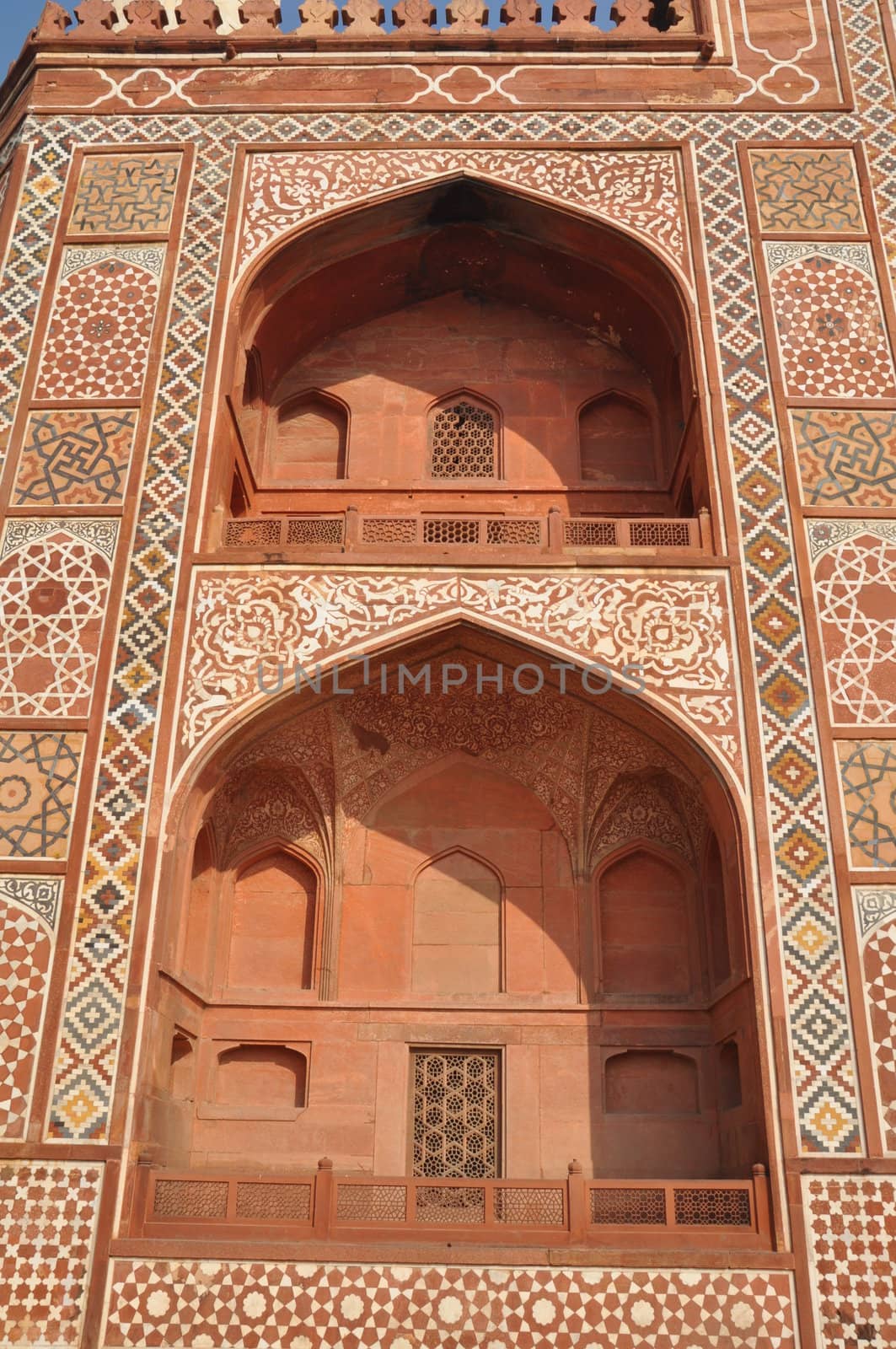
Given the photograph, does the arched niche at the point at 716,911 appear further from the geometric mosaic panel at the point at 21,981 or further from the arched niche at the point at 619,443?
the geometric mosaic panel at the point at 21,981

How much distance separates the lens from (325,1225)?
272 inches

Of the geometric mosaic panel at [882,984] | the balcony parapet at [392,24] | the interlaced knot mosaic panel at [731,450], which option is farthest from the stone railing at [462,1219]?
the balcony parapet at [392,24]

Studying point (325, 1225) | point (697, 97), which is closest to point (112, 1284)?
point (325, 1225)

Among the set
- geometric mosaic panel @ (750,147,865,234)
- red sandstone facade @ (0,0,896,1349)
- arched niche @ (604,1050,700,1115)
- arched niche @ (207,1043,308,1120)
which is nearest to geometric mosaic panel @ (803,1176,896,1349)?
red sandstone facade @ (0,0,896,1349)

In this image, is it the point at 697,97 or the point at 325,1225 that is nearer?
the point at 325,1225

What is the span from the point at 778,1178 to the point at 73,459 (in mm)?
6025

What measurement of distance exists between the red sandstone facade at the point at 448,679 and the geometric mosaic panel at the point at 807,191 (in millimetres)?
43

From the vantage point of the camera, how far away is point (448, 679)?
883 cm

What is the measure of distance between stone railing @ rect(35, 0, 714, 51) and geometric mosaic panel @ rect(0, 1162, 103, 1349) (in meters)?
8.29

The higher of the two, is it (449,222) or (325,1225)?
(449,222)

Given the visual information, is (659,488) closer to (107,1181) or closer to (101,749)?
(101,749)

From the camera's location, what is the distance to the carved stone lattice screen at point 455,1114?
27.3 ft

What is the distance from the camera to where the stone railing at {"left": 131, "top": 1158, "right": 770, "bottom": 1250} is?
6.81m

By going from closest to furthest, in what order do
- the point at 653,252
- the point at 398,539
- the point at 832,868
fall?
the point at 832,868 → the point at 398,539 → the point at 653,252
